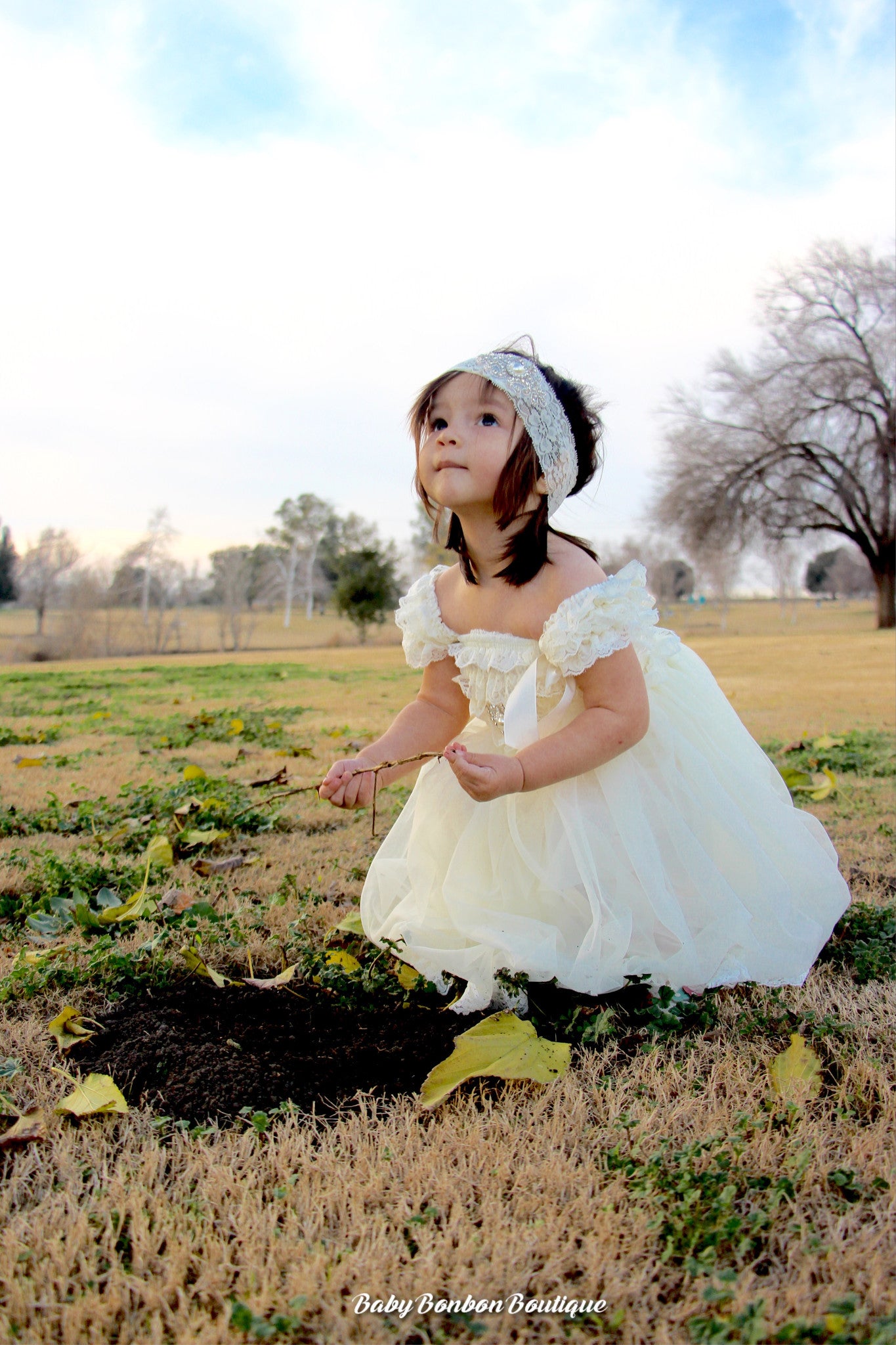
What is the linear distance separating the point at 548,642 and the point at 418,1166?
1190 millimetres

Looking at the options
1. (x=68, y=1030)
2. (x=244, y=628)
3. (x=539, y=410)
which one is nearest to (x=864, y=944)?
(x=539, y=410)

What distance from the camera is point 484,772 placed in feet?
6.54

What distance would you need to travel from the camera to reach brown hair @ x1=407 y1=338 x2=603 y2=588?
2262 millimetres

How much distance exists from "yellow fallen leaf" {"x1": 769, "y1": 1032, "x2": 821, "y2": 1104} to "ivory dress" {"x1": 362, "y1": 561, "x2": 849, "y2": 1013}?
0.34m

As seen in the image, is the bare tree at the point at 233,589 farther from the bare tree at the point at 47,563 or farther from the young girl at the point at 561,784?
the young girl at the point at 561,784

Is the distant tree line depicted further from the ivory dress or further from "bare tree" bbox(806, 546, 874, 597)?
"bare tree" bbox(806, 546, 874, 597)

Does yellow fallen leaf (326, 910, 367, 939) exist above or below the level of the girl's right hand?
below

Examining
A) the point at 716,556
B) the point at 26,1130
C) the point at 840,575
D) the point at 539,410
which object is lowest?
the point at 26,1130

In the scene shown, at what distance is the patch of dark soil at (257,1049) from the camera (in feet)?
5.69

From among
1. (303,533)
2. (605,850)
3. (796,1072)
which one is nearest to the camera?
(796,1072)

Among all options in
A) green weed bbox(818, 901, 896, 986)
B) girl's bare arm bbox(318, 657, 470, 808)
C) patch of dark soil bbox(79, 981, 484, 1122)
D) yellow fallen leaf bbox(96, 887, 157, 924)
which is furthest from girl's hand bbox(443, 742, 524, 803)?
yellow fallen leaf bbox(96, 887, 157, 924)

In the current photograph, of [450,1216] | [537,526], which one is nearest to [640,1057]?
[450,1216]

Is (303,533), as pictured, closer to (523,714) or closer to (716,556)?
(716,556)

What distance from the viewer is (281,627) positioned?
56.8m
